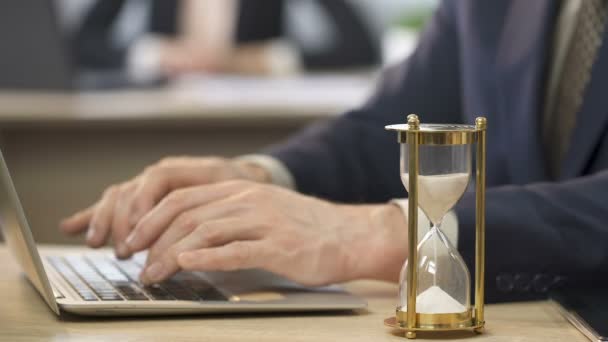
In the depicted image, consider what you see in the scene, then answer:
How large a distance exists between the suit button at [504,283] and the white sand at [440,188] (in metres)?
0.23

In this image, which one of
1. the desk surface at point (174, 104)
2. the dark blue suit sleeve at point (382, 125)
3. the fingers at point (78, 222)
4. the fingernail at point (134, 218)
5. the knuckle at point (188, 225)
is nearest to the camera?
the knuckle at point (188, 225)

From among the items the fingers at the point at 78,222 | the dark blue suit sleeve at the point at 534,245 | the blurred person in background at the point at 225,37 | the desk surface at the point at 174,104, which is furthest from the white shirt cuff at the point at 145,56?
the dark blue suit sleeve at the point at 534,245

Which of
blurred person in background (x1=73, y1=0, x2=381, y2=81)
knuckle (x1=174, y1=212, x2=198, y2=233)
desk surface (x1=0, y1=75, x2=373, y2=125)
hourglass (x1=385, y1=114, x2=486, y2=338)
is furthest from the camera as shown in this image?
blurred person in background (x1=73, y1=0, x2=381, y2=81)

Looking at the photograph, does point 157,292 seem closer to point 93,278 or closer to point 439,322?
point 93,278

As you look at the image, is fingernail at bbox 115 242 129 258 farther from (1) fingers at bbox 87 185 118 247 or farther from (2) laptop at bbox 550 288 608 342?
(2) laptop at bbox 550 288 608 342

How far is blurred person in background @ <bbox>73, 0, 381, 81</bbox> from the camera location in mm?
5867

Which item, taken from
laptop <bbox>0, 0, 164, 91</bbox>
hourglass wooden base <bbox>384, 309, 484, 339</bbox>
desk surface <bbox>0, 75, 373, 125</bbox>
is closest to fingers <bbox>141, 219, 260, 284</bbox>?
hourglass wooden base <bbox>384, 309, 484, 339</bbox>

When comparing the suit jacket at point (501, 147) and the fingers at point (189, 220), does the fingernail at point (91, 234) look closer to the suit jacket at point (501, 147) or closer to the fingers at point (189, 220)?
the fingers at point (189, 220)

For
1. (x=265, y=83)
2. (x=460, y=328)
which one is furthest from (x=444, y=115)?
(x=265, y=83)

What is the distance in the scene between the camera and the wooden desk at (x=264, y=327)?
0.99m

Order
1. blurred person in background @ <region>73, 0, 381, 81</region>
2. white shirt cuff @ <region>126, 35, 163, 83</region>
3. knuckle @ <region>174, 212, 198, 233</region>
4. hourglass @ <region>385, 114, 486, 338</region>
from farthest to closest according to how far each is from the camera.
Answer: blurred person in background @ <region>73, 0, 381, 81</region> < white shirt cuff @ <region>126, 35, 163, 83</region> < knuckle @ <region>174, 212, 198, 233</region> < hourglass @ <region>385, 114, 486, 338</region>

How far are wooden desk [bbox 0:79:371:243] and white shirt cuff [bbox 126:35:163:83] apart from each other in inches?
78.5

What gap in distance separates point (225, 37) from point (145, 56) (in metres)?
0.56

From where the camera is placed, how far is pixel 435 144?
0.93 metres
